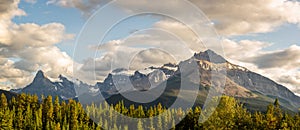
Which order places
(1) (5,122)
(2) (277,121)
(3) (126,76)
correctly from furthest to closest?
1. (1) (5,122)
2. (2) (277,121)
3. (3) (126,76)

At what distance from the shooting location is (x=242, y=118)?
116 meters

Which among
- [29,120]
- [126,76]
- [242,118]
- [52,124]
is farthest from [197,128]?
[126,76]

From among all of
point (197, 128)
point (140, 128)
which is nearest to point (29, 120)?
point (140, 128)

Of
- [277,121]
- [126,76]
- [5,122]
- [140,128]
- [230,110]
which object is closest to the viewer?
[126,76]

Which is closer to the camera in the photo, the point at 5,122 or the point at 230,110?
the point at 230,110

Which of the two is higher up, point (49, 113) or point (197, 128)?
point (49, 113)

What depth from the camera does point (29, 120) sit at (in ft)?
595

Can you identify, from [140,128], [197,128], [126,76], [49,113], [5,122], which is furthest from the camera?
[49,113]

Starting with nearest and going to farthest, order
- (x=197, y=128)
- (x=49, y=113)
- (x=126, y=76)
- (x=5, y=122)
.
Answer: (x=126, y=76), (x=197, y=128), (x=5, y=122), (x=49, y=113)

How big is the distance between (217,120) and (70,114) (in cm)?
11193

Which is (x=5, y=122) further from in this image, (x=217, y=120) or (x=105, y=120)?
(x=217, y=120)

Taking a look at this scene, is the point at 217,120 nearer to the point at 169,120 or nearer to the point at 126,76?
the point at 126,76

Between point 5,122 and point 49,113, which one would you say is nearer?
point 5,122

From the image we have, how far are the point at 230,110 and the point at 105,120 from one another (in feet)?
373
